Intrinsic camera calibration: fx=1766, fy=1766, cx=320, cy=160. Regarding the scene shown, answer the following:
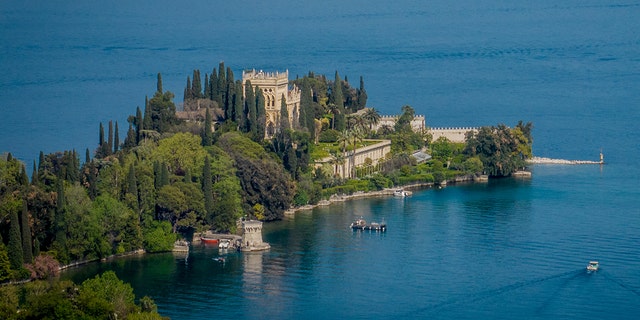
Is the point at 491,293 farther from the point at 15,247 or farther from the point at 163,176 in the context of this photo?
the point at 15,247

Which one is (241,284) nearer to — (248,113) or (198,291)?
(198,291)

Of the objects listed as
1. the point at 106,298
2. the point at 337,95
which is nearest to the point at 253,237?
the point at 106,298

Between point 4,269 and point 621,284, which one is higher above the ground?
point 4,269

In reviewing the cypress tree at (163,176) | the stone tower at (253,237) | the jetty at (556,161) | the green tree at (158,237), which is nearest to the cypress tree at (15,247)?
the green tree at (158,237)

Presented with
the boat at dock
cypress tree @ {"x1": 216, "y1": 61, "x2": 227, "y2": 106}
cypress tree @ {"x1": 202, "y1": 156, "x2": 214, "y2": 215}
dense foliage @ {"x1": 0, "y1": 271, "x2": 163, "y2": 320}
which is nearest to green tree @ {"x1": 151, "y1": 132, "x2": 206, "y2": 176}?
cypress tree @ {"x1": 202, "y1": 156, "x2": 214, "y2": 215}

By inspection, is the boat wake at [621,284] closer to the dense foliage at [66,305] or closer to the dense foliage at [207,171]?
the dense foliage at [207,171]

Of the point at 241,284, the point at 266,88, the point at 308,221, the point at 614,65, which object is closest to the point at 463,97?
the point at 614,65

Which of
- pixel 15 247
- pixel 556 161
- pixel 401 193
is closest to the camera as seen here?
pixel 15 247

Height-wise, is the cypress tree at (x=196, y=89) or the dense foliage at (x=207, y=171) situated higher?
the cypress tree at (x=196, y=89)

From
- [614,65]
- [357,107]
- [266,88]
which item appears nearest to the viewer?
[266,88]
